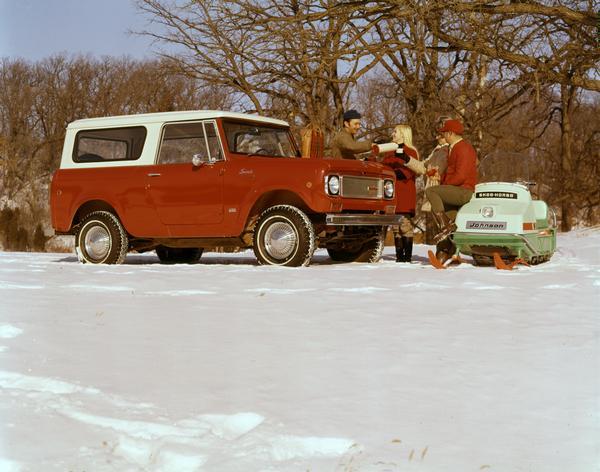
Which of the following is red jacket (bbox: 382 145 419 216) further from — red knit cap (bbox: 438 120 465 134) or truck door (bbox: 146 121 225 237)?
truck door (bbox: 146 121 225 237)

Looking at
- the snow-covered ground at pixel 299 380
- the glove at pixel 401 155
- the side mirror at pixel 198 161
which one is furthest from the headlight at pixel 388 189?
the snow-covered ground at pixel 299 380

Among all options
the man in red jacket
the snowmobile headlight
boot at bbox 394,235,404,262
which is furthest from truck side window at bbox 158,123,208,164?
the snowmobile headlight

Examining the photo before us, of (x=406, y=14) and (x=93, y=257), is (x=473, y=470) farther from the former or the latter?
(x=406, y=14)

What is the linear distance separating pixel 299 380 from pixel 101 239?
7.36m

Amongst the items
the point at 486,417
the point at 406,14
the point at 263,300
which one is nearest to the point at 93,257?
the point at 263,300

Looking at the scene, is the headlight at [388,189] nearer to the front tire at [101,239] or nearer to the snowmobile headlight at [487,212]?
the snowmobile headlight at [487,212]

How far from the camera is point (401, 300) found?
6906 millimetres

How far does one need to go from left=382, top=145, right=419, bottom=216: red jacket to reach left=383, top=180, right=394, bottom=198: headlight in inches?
7.2

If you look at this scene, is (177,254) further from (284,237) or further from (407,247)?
(407,247)

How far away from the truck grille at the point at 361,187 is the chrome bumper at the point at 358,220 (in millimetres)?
283

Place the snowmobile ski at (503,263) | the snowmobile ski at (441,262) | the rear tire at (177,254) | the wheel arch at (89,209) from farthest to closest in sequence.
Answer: the rear tire at (177,254), the wheel arch at (89,209), the snowmobile ski at (441,262), the snowmobile ski at (503,263)

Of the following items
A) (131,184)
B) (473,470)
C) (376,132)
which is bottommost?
(473,470)

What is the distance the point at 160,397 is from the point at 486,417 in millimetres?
1392

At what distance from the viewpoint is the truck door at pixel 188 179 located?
34.2ft
